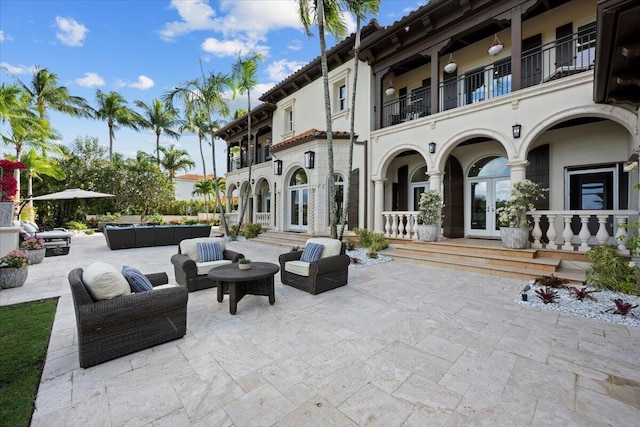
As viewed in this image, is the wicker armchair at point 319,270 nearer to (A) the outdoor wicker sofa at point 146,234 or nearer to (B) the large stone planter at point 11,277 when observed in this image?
(B) the large stone planter at point 11,277

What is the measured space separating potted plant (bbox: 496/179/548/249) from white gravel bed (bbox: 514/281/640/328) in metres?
1.85

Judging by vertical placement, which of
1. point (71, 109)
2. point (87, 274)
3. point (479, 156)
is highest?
point (71, 109)

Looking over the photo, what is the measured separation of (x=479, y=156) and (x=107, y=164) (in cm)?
2495

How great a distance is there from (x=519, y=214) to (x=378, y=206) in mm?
4512

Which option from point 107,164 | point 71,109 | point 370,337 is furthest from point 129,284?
point 71,109

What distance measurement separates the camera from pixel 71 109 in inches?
867

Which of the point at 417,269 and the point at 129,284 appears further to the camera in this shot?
the point at 417,269

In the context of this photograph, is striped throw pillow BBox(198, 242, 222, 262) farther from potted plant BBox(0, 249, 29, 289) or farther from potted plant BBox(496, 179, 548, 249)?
potted plant BBox(496, 179, 548, 249)

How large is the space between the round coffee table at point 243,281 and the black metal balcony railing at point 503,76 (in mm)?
8397

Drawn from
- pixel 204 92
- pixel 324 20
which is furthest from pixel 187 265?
pixel 204 92

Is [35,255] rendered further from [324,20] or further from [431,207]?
[431,207]

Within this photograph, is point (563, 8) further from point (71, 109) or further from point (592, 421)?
point (71, 109)

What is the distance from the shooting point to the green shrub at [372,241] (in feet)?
29.2

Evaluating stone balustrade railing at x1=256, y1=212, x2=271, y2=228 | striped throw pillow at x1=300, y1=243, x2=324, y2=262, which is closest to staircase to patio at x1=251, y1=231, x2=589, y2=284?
striped throw pillow at x1=300, y1=243, x2=324, y2=262
